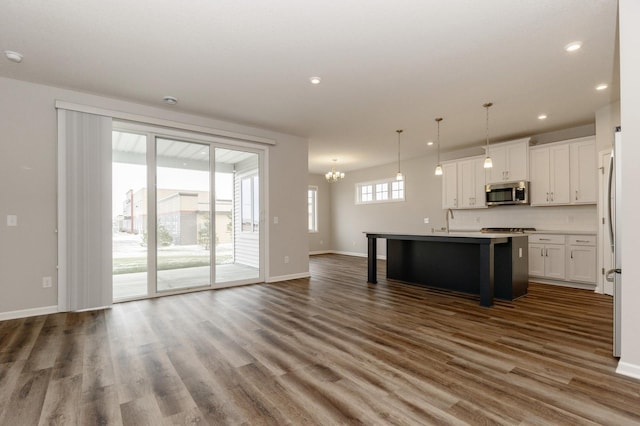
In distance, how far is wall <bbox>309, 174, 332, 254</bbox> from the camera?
35.1 ft

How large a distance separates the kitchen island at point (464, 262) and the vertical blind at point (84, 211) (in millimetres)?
4091

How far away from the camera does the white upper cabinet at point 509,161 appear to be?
5.88 meters

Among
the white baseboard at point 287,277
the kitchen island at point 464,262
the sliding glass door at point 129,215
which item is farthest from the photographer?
the white baseboard at point 287,277

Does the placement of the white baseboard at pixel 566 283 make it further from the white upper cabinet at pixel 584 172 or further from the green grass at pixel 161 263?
the green grass at pixel 161 263

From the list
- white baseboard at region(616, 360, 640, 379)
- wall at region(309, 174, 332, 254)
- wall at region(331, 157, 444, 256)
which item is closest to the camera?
white baseboard at region(616, 360, 640, 379)

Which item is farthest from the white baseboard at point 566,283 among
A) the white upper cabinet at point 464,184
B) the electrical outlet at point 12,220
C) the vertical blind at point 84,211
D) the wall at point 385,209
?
the electrical outlet at point 12,220

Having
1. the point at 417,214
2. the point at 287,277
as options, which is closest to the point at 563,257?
the point at 417,214

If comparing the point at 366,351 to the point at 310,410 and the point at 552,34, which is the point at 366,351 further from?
the point at 552,34

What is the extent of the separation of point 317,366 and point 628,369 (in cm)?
224

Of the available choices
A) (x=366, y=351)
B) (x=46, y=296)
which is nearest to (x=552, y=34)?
(x=366, y=351)

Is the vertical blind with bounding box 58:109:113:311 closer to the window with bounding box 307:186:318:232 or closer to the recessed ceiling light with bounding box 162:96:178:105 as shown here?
the recessed ceiling light with bounding box 162:96:178:105

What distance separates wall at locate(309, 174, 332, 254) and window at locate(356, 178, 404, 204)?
1.32m

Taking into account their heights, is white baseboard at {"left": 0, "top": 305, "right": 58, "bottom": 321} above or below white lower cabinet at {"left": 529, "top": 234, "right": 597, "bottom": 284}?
below

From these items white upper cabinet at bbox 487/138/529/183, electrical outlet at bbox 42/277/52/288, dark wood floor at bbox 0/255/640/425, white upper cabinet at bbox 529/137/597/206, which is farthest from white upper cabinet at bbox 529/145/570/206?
electrical outlet at bbox 42/277/52/288
